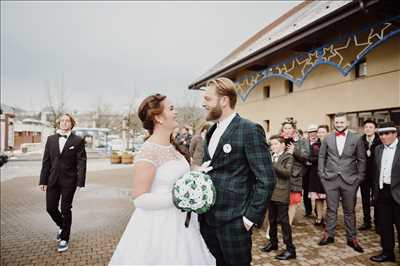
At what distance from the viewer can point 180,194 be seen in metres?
2.05

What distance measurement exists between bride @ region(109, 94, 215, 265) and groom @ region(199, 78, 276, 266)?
0.20m

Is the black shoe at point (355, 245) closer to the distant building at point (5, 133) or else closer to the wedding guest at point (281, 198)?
the wedding guest at point (281, 198)

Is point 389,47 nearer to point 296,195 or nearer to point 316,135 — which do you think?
point 316,135

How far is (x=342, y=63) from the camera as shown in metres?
9.45

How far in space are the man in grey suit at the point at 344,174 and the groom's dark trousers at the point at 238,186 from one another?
307 cm

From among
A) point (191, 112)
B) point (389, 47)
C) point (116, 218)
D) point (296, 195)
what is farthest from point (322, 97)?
point (191, 112)

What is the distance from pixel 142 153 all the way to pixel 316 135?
5.30 meters

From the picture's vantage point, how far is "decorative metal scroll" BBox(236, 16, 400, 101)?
24.2 feet

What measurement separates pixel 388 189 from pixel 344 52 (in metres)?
6.48

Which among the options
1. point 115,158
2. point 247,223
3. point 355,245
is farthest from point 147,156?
point 115,158

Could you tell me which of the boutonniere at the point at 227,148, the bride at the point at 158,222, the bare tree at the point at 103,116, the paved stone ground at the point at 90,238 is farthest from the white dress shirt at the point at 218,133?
the bare tree at the point at 103,116

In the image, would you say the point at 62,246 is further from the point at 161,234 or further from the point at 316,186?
the point at 316,186

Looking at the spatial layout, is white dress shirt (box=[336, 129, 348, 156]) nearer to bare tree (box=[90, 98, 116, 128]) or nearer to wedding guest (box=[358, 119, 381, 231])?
wedding guest (box=[358, 119, 381, 231])

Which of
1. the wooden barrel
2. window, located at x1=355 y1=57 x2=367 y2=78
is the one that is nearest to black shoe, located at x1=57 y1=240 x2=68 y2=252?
window, located at x1=355 y1=57 x2=367 y2=78
